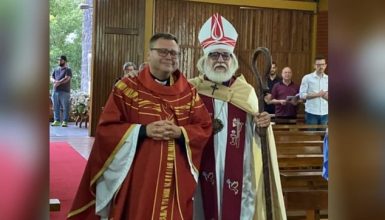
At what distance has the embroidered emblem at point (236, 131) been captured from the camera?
281 cm

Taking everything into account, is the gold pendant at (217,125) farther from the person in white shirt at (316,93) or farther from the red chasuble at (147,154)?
the person in white shirt at (316,93)

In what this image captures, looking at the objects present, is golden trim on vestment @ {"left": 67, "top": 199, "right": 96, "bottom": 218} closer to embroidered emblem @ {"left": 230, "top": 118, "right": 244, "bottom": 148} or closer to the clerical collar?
the clerical collar

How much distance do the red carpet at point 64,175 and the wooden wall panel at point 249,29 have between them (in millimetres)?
3326

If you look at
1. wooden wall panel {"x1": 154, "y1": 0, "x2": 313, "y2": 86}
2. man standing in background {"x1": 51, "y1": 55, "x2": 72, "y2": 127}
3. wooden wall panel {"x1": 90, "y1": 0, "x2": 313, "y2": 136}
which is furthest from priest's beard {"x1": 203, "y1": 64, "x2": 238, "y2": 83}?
man standing in background {"x1": 51, "y1": 55, "x2": 72, "y2": 127}

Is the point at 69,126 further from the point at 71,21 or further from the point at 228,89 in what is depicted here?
the point at 228,89

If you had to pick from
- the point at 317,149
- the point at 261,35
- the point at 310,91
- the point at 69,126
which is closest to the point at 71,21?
the point at 69,126

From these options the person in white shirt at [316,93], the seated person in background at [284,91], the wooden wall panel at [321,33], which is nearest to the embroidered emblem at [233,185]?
the person in white shirt at [316,93]

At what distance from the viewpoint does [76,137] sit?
31.7ft

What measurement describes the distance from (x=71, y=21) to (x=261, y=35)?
895cm

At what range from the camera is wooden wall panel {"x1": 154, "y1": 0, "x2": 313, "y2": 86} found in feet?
33.0

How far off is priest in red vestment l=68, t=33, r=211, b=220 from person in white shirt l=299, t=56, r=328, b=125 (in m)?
4.16

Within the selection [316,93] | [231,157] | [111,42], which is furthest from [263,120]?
[111,42]

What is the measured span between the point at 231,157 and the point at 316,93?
389cm

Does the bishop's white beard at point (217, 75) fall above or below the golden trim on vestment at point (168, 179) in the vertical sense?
above
